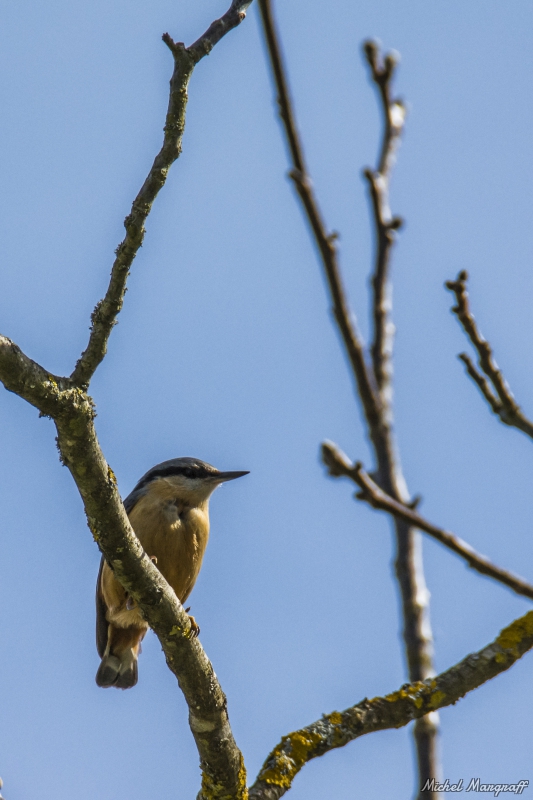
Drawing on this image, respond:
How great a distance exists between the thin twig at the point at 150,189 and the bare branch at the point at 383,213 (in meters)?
1.46

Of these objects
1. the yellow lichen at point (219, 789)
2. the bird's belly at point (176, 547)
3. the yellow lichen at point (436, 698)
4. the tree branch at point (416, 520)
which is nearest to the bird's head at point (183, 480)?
the bird's belly at point (176, 547)

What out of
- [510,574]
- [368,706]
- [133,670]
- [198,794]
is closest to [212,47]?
[510,574]

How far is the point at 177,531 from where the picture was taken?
21.4 feet

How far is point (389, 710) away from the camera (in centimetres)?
412

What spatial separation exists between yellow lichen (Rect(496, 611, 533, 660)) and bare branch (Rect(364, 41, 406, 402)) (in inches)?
80.3

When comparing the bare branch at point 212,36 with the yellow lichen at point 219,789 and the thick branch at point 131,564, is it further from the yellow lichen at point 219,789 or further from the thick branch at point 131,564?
the yellow lichen at point 219,789

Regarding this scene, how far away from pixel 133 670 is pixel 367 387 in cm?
586

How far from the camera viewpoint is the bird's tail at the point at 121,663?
6.90 metres

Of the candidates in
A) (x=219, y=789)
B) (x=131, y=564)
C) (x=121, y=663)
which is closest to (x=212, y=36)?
(x=131, y=564)

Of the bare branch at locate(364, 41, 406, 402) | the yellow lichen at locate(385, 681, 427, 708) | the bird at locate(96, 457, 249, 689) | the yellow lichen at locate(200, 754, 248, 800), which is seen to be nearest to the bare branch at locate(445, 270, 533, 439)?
the bare branch at locate(364, 41, 406, 402)

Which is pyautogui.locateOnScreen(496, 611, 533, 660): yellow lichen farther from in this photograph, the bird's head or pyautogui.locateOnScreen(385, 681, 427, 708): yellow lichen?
the bird's head

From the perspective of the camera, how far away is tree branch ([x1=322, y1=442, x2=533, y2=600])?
5.44ft

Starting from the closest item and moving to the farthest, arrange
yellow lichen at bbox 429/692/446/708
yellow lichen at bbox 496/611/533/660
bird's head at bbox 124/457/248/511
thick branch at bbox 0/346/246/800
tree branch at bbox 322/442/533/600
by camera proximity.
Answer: tree branch at bbox 322/442/533/600
thick branch at bbox 0/346/246/800
yellow lichen at bbox 496/611/533/660
yellow lichen at bbox 429/692/446/708
bird's head at bbox 124/457/248/511

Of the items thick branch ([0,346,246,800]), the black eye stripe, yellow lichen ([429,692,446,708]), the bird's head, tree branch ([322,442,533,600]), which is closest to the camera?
tree branch ([322,442,533,600])
